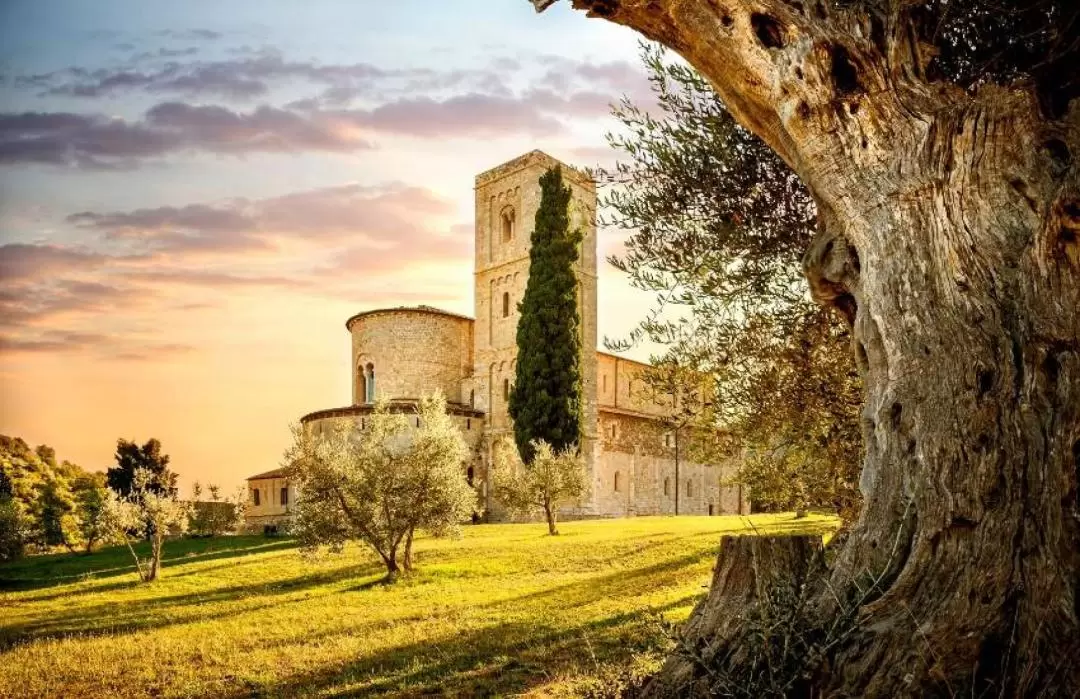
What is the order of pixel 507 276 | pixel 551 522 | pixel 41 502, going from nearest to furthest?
pixel 551 522, pixel 41 502, pixel 507 276

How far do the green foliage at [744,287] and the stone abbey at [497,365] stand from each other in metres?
35.7

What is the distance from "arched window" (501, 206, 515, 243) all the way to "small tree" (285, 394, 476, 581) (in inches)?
1180

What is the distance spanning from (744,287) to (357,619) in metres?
9.67

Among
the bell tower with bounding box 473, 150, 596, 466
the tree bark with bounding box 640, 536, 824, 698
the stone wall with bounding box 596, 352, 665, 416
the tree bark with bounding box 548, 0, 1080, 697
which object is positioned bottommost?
the tree bark with bounding box 640, 536, 824, 698

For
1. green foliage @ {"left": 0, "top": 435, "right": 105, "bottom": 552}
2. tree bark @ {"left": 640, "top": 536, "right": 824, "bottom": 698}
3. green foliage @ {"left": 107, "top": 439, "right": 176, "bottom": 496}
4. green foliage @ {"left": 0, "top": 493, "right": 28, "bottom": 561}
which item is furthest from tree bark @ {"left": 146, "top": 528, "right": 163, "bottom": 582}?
green foliage @ {"left": 107, "top": 439, "right": 176, "bottom": 496}

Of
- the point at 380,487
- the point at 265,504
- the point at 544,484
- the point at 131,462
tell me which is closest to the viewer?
the point at 380,487

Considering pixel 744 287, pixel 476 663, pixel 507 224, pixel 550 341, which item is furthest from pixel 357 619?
pixel 507 224

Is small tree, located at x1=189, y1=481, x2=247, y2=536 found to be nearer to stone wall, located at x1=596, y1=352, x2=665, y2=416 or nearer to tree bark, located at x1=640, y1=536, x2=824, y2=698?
stone wall, located at x1=596, y1=352, x2=665, y2=416

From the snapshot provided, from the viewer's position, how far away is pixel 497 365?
48.2m

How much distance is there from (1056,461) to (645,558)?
18.6 m

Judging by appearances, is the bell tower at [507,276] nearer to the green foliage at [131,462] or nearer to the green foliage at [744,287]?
the green foliage at [131,462]

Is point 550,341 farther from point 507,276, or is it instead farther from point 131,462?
point 131,462

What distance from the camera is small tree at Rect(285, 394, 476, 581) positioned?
809 inches

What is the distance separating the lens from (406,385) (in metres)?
47.6
